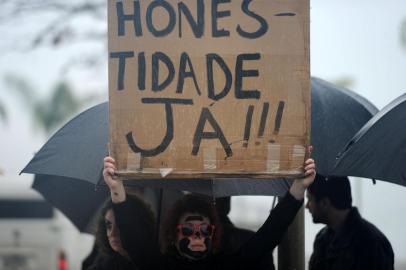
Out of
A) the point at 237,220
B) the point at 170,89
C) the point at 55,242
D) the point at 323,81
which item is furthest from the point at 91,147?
the point at 237,220

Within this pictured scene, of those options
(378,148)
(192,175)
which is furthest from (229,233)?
(192,175)

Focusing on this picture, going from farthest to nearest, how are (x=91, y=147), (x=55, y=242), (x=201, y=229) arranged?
(x=55, y=242), (x=91, y=147), (x=201, y=229)

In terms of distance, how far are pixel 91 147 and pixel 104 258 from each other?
683 mm

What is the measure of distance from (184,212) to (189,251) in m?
0.22

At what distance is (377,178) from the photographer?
5023 millimetres

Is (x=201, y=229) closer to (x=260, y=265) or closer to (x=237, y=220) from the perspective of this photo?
(x=260, y=265)

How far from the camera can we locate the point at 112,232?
529 cm

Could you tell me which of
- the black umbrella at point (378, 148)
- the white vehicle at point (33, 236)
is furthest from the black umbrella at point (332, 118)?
the white vehicle at point (33, 236)

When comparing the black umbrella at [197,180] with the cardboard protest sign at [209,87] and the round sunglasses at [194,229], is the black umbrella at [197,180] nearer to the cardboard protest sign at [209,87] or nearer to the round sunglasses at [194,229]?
the round sunglasses at [194,229]

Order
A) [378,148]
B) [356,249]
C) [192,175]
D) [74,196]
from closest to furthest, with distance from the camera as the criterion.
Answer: [192,175] → [378,148] → [356,249] → [74,196]

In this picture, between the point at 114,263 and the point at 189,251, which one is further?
the point at 114,263

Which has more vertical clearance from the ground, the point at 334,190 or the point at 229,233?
the point at 334,190

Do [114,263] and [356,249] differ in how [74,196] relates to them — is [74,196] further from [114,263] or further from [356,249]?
[356,249]

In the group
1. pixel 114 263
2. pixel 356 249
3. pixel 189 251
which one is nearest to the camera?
pixel 189 251
